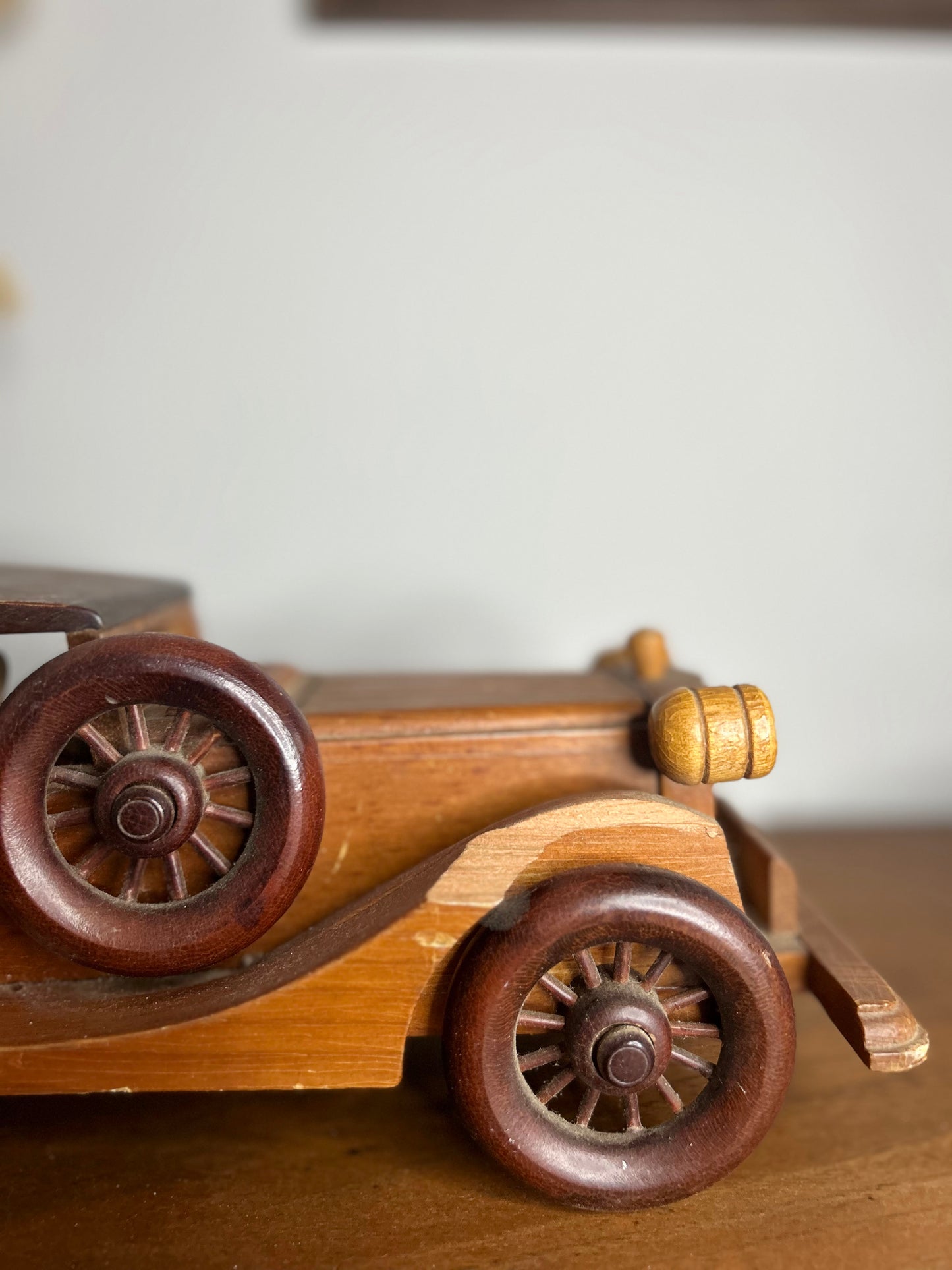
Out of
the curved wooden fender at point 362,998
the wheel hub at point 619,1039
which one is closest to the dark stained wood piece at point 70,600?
the curved wooden fender at point 362,998

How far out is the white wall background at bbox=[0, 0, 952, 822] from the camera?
154 cm

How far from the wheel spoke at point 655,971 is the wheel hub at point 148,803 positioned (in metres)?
0.45

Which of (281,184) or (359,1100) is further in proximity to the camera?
(281,184)

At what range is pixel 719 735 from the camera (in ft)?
2.93

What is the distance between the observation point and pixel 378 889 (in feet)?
3.11

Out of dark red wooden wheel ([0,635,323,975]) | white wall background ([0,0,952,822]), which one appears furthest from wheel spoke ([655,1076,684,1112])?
white wall background ([0,0,952,822])

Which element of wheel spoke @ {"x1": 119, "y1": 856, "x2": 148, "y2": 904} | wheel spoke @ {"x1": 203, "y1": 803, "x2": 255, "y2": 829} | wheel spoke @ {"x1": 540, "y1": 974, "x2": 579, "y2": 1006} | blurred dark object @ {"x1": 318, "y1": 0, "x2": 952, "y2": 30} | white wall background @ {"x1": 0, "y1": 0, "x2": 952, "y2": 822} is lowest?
wheel spoke @ {"x1": 540, "y1": 974, "x2": 579, "y2": 1006}

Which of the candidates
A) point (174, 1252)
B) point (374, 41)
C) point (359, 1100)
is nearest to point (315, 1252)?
point (174, 1252)

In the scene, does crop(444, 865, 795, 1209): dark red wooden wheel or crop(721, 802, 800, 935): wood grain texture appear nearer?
crop(444, 865, 795, 1209): dark red wooden wheel

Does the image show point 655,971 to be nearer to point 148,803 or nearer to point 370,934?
point 370,934

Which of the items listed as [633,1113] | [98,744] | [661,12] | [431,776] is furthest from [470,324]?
[633,1113]

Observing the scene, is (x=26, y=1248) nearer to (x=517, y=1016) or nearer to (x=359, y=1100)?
(x=359, y=1100)

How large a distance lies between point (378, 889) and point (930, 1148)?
0.63 m

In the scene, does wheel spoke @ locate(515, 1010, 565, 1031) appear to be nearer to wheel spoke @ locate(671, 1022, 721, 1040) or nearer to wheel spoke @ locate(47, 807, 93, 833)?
wheel spoke @ locate(671, 1022, 721, 1040)
